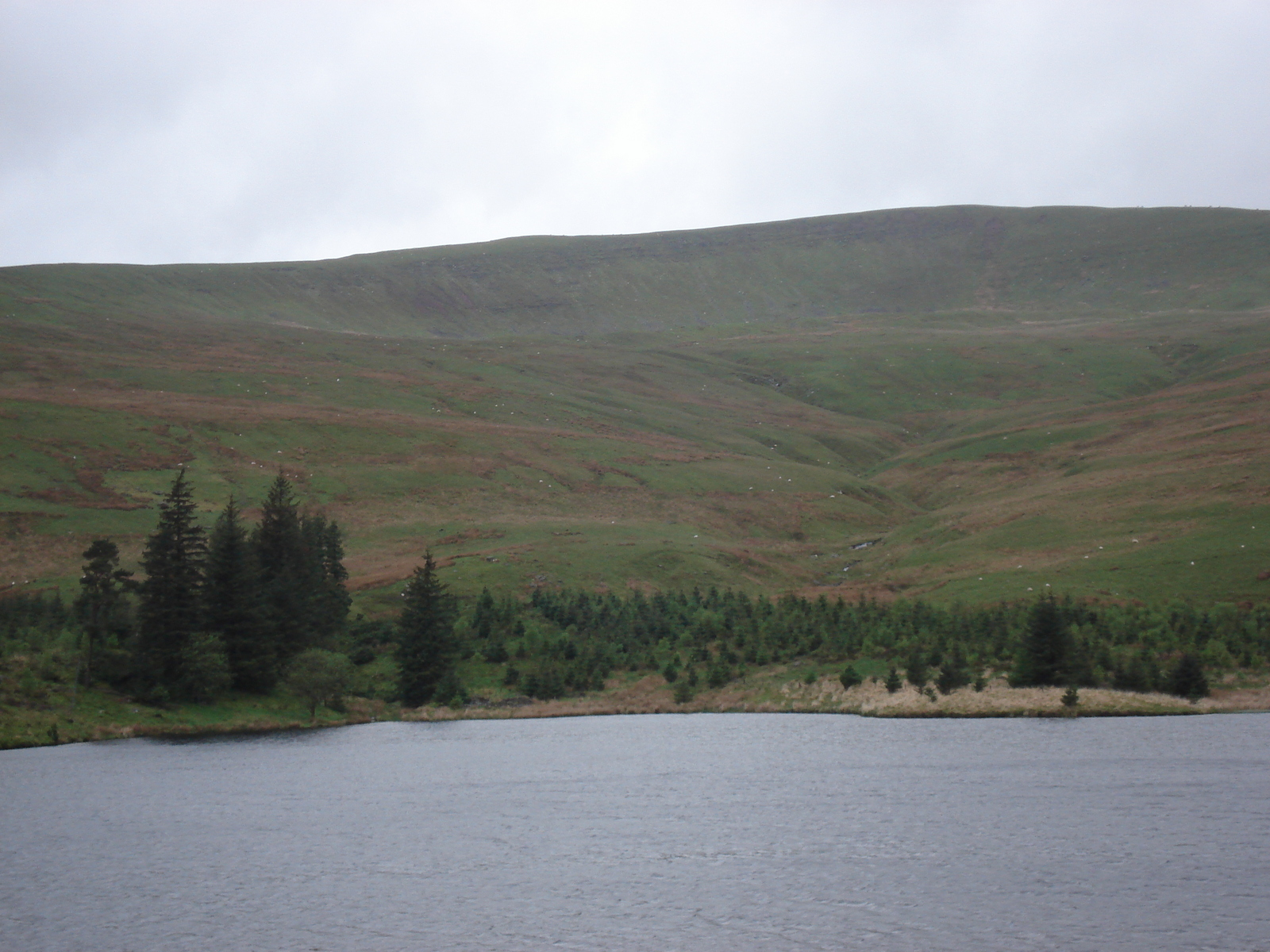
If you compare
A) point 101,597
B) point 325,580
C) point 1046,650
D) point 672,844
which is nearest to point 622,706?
point 1046,650

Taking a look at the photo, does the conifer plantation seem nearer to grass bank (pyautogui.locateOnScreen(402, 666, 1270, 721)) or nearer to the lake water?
grass bank (pyautogui.locateOnScreen(402, 666, 1270, 721))

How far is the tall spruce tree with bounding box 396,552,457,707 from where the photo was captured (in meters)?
84.8

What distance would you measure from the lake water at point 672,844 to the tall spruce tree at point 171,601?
13535 millimetres

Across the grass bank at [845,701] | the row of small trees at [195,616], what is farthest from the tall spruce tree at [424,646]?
the row of small trees at [195,616]

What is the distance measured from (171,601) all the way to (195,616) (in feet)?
6.76

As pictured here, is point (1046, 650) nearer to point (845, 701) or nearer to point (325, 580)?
point (845, 701)

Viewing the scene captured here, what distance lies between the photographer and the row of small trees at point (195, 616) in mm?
75938

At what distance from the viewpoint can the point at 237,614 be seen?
81.8 m

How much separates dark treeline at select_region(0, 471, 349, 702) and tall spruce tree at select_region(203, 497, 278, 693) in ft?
0.24

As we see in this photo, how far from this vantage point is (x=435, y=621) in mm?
86688

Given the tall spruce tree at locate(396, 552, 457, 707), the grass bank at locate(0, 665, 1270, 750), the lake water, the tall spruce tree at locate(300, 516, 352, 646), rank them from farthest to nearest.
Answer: the tall spruce tree at locate(300, 516, 352, 646) → the tall spruce tree at locate(396, 552, 457, 707) → the grass bank at locate(0, 665, 1270, 750) → the lake water

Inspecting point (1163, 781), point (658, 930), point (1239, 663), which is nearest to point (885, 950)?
point (658, 930)

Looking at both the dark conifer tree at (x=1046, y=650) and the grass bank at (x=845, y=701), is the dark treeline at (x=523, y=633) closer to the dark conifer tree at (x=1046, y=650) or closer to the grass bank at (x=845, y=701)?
the dark conifer tree at (x=1046, y=650)

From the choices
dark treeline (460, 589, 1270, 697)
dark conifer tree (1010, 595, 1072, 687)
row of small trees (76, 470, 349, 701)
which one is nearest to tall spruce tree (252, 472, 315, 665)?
row of small trees (76, 470, 349, 701)
